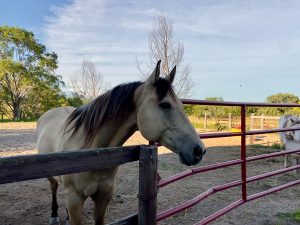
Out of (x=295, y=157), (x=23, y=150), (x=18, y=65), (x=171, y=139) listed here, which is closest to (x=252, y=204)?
(x=295, y=157)

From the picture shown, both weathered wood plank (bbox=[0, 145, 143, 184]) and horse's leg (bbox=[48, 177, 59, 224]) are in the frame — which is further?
horse's leg (bbox=[48, 177, 59, 224])

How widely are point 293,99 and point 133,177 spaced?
22330mm

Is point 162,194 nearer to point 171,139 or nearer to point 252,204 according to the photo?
point 252,204

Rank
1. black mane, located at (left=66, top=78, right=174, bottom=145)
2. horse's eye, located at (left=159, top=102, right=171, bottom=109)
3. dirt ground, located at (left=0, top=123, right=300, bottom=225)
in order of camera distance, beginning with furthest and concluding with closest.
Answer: dirt ground, located at (left=0, top=123, right=300, bottom=225) → black mane, located at (left=66, top=78, right=174, bottom=145) → horse's eye, located at (left=159, top=102, right=171, bottom=109)

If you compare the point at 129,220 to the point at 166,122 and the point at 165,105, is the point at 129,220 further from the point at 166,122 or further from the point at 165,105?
the point at 165,105

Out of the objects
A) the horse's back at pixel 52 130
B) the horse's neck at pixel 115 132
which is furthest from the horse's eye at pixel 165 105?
the horse's back at pixel 52 130

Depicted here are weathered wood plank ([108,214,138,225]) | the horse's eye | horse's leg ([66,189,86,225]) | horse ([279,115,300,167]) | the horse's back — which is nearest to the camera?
weathered wood plank ([108,214,138,225])

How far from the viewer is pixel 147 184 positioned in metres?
1.67

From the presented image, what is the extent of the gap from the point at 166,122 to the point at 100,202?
0.99 meters

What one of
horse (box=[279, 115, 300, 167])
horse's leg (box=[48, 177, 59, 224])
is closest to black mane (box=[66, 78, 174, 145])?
horse's leg (box=[48, 177, 59, 224])

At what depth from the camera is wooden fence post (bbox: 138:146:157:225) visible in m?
1.67

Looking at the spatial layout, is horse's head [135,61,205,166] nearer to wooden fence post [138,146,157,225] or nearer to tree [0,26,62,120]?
wooden fence post [138,146,157,225]

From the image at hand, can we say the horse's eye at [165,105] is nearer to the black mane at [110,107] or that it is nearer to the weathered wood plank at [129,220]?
the black mane at [110,107]

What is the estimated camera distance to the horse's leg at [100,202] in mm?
2318
